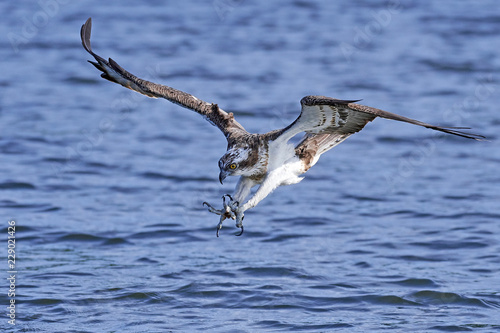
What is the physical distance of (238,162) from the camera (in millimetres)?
8469

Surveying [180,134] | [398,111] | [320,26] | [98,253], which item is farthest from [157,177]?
[320,26]

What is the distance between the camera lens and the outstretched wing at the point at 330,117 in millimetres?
7828

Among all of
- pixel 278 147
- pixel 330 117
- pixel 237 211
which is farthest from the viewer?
pixel 278 147

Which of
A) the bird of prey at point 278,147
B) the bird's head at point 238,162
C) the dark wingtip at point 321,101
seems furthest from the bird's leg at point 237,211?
the dark wingtip at point 321,101

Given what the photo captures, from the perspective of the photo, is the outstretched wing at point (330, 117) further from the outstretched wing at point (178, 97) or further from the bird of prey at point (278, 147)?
the outstretched wing at point (178, 97)

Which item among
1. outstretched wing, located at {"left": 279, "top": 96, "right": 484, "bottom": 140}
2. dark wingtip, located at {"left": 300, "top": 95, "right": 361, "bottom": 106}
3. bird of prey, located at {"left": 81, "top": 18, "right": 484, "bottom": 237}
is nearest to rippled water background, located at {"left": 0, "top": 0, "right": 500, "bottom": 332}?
bird of prey, located at {"left": 81, "top": 18, "right": 484, "bottom": 237}

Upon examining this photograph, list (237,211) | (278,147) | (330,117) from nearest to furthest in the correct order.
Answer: (330,117) → (237,211) → (278,147)

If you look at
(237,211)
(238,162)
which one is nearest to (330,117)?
(238,162)

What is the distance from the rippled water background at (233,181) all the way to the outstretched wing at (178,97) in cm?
216

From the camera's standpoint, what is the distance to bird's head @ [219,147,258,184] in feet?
27.6

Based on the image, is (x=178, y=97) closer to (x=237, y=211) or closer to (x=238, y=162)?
(x=238, y=162)

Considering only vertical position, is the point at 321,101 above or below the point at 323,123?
above

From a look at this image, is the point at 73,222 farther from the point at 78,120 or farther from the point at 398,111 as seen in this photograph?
the point at 398,111

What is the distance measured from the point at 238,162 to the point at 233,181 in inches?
240
